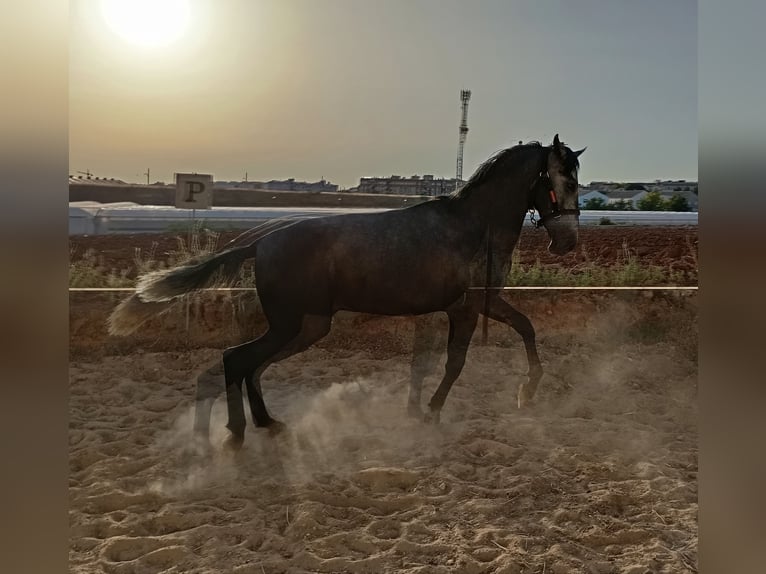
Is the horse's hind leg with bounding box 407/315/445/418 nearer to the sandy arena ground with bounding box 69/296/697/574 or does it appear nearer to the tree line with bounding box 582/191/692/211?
the sandy arena ground with bounding box 69/296/697/574

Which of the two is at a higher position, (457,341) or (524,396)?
(457,341)

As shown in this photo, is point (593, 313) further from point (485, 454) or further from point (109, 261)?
point (109, 261)

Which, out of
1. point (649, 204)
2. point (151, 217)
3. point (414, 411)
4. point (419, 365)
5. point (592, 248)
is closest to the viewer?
point (414, 411)

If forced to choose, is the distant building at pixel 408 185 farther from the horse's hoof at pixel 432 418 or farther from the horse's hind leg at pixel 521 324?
the horse's hoof at pixel 432 418

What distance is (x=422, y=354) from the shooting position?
4.18 meters

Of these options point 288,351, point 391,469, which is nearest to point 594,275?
point 391,469

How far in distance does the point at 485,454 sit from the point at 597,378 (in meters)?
1.95

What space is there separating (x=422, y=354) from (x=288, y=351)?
115 cm

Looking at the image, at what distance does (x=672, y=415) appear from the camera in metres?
4.20

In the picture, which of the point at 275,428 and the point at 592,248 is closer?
the point at 275,428

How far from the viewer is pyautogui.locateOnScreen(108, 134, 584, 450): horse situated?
3379mm

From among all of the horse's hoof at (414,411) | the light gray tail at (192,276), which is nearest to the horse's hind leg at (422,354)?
the horse's hoof at (414,411)

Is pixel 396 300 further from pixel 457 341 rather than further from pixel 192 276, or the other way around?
pixel 192 276

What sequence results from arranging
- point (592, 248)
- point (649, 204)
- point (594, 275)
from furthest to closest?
point (649, 204) → point (592, 248) → point (594, 275)
